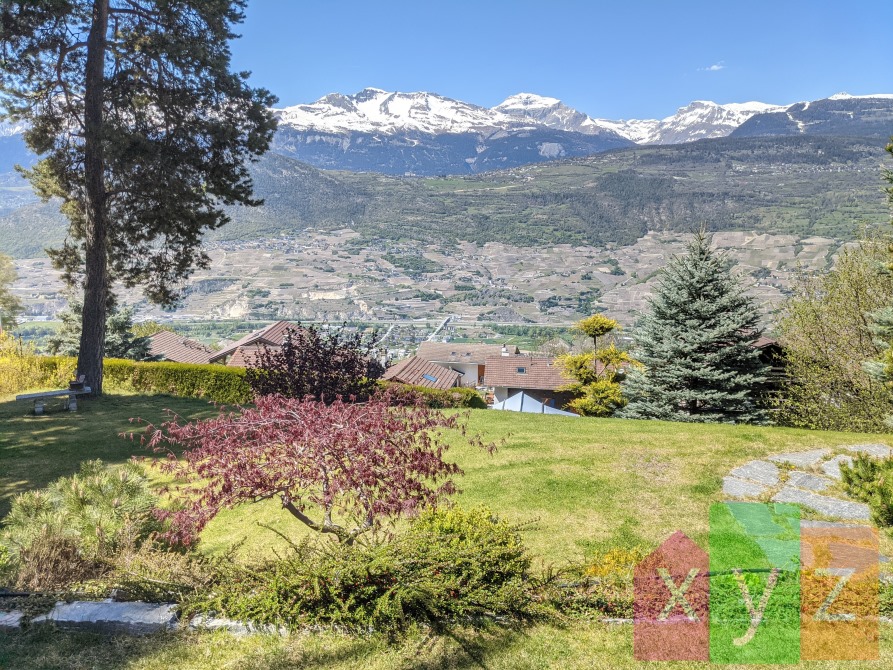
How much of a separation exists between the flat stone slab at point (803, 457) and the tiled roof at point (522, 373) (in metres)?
32.0

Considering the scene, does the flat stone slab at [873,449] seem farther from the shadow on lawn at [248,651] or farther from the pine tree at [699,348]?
the shadow on lawn at [248,651]

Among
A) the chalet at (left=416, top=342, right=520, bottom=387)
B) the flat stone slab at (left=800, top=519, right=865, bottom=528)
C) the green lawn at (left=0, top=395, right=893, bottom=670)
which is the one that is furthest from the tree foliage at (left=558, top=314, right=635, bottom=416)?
the chalet at (left=416, top=342, right=520, bottom=387)

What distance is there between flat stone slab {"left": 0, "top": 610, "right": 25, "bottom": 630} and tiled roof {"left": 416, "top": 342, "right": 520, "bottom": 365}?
60866 mm

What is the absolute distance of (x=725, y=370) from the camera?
16.9m

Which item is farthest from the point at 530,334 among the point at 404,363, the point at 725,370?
the point at 725,370

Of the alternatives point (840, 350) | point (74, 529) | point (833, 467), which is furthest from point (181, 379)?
point (840, 350)

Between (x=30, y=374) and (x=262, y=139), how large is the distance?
11.0 m

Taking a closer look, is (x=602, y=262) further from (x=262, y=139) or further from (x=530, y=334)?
(x=262, y=139)

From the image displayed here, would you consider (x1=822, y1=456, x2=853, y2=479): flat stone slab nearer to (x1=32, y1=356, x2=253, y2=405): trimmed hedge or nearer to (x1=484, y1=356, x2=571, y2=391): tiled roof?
(x1=32, y1=356, x2=253, y2=405): trimmed hedge

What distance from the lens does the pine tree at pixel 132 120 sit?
47.1 feet

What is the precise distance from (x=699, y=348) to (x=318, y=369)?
12.6 meters

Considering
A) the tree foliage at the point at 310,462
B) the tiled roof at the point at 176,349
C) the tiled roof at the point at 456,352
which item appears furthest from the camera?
the tiled roof at the point at 456,352

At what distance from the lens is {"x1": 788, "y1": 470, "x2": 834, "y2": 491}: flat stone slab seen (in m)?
7.43

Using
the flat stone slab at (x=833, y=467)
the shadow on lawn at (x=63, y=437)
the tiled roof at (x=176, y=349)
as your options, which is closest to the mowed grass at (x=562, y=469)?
the shadow on lawn at (x=63, y=437)
